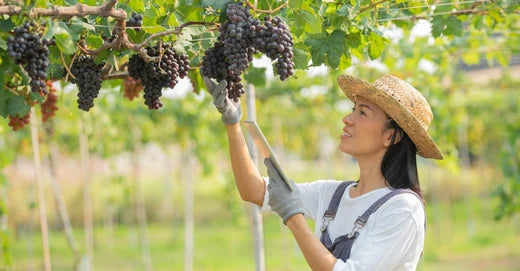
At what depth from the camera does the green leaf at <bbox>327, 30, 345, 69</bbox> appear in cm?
286

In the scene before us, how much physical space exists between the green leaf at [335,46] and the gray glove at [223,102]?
38 cm

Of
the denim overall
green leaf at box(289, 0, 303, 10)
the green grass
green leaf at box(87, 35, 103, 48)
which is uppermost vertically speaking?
green leaf at box(289, 0, 303, 10)

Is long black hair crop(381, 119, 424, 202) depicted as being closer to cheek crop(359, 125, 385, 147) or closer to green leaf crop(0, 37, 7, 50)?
cheek crop(359, 125, 385, 147)

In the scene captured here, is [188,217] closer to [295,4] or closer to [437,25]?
[437,25]

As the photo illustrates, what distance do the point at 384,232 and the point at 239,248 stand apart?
10.4m

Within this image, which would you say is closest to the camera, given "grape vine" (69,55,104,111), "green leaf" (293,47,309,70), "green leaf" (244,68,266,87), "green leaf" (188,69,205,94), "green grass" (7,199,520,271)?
"grape vine" (69,55,104,111)

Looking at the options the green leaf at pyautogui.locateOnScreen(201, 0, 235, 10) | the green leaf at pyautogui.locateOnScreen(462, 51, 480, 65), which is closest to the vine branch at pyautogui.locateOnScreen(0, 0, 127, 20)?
the green leaf at pyautogui.locateOnScreen(201, 0, 235, 10)

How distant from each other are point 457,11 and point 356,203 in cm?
Answer: 139

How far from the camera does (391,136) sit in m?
2.93

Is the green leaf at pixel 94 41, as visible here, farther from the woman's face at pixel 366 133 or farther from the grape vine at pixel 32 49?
the woman's face at pixel 366 133

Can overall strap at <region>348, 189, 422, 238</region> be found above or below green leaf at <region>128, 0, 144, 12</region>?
below

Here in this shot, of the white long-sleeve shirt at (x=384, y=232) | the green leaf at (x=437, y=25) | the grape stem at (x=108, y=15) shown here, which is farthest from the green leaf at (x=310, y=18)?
the green leaf at (x=437, y=25)

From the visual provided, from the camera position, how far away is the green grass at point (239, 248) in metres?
10.8

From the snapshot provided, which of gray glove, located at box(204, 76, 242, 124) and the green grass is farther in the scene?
the green grass
